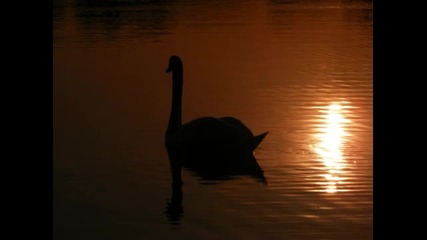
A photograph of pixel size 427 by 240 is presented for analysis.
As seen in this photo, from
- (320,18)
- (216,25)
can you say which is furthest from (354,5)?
(216,25)

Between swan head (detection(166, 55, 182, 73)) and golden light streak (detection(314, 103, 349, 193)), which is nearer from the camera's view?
golden light streak (detection(314, 103, 349, 193))

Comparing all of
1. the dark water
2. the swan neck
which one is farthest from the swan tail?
the swan neck

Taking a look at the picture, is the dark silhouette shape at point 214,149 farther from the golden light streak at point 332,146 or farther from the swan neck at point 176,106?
the golden light streak at point 332,146

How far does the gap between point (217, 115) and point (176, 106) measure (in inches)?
34.5

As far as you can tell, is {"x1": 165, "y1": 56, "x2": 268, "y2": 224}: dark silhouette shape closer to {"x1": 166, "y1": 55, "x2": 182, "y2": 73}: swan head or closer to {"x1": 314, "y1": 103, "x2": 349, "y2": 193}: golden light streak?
{"x1": 314, "y1": 103, "x2": 349, "y2": 193}: golden light streak

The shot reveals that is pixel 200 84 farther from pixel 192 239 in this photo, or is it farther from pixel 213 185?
pixel 192 239

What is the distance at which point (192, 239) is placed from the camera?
5.61m

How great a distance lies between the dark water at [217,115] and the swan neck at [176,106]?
185mm

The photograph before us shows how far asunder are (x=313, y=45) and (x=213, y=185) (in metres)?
Answer: 9.17

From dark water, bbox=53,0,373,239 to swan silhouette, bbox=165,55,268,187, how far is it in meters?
0.13

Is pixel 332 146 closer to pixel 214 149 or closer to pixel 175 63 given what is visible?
pixel 214 149

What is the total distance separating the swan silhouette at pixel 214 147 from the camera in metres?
8.02

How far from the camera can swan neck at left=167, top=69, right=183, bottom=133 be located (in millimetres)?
9016
